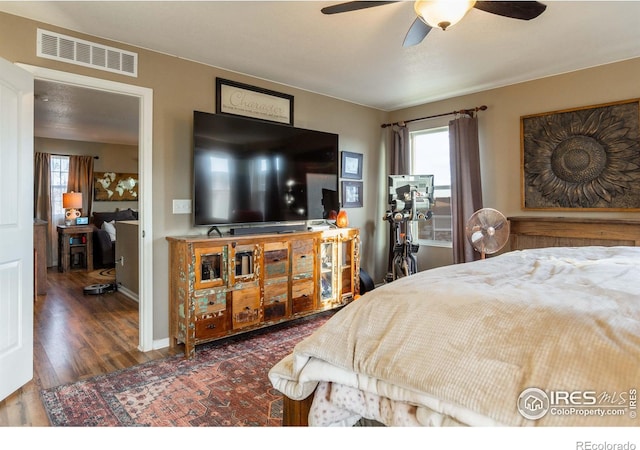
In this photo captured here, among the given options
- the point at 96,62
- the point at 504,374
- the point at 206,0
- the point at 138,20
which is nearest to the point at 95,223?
the point at 96,62

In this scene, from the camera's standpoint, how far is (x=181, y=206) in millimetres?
3164

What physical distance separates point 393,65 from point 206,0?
5.68ft

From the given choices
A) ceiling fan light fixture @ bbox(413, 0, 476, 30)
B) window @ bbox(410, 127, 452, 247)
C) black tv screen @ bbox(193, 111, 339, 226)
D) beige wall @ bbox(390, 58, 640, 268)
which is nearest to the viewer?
ceiling fan light fixture @ bbox(413, 0, 476, 30)

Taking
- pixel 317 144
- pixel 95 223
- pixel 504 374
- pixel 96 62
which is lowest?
pixel 504 374

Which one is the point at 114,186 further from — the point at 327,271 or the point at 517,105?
the point at 517,105

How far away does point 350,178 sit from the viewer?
4531 mm

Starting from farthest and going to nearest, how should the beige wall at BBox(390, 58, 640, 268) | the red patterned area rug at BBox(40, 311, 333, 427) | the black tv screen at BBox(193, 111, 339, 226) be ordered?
1. the beige wall at BBox(390, 58, 640, 268)
2. the black tv screen at BBox(193, 111, 339, 226)
3. the red patterned area rug at BBox(40, 311, 333, 427)

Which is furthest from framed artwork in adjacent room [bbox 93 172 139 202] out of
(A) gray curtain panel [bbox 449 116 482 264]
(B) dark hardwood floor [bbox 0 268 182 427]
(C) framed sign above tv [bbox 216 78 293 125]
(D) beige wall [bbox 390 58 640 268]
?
(A) gray curtain panel [bbox 449 116 482 264]

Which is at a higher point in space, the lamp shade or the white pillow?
the lamp shade

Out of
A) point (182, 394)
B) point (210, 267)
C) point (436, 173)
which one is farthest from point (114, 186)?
point (182, 394)

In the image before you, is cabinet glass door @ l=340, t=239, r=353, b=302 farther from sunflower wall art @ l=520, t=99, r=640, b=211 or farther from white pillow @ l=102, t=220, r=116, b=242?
white pillow @ l=102, t=220, r=116, b=242

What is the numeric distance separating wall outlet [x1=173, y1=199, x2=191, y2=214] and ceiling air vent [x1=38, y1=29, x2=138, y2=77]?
1041 mm

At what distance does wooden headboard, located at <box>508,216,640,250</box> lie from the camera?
3104 millimetres

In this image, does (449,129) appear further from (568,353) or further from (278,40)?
(568,353)
